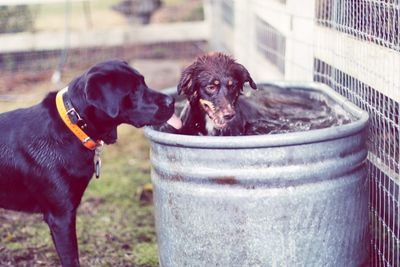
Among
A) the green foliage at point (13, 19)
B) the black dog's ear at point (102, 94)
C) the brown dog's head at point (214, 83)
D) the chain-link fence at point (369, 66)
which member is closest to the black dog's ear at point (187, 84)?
the brown dog's head at point (214, 83)

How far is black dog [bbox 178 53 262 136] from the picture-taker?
3977mm

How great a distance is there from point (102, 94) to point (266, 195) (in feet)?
3.54

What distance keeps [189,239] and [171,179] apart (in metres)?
0.28

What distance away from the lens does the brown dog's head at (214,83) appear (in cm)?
397

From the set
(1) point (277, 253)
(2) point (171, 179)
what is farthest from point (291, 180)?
(2) point (171, 179)

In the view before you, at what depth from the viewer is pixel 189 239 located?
3090mm

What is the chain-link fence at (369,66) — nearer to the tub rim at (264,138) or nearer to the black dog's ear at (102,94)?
the tub rim at (264,138)

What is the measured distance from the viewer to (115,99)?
3.53 m

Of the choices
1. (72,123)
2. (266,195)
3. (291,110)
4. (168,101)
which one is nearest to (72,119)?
(72,123)

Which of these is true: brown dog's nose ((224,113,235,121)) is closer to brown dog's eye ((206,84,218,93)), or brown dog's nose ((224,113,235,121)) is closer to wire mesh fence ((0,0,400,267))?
brown dog's eye ((206,84,218,93))

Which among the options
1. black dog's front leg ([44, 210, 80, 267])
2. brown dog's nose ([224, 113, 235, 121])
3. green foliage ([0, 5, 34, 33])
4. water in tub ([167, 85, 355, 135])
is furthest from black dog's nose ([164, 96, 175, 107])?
green foliage ([0, 5, 34, 33])

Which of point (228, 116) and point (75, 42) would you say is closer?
point (228, 116)

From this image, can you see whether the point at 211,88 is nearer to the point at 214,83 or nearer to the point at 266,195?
the point at 214,83

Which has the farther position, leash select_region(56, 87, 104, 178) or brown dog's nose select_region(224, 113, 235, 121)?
brown dog's nose select_region(224, 113, 235, 121)
